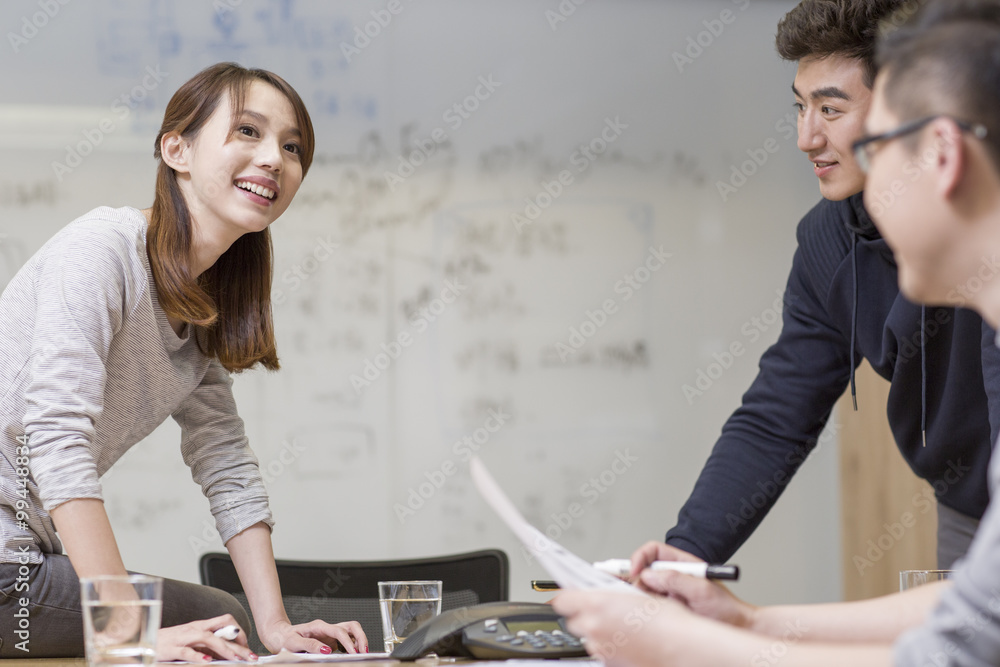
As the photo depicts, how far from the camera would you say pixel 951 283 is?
751 mm

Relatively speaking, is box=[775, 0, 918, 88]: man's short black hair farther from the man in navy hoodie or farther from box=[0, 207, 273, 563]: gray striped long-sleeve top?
box=[0, 207, 273, 563]: gray striped long-sleeve top

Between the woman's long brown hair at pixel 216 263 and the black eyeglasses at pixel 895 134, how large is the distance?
3.22 feet

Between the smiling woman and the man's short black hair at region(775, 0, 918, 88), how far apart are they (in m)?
0.86

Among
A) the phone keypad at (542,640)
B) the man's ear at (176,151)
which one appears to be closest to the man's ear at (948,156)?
the phone keypad at (542,640)

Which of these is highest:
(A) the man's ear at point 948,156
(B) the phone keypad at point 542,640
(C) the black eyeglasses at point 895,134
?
(C) the black eyeglasses at point 895,134

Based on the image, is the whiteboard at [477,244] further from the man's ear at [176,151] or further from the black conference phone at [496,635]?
the black conference phone at [496,635]

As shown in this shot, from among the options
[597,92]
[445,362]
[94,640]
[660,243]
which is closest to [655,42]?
[597,92]

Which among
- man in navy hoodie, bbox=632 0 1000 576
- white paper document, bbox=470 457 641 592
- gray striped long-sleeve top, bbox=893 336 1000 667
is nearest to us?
gray striped long-sleeve top, bbox=893 336 1000 667

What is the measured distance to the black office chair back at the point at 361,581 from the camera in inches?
75.7

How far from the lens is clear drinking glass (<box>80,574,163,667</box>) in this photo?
0.86 m

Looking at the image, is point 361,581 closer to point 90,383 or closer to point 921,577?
point 90,383

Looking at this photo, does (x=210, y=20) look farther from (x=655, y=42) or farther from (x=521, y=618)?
(x=521, y=618)

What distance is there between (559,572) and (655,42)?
275 cm

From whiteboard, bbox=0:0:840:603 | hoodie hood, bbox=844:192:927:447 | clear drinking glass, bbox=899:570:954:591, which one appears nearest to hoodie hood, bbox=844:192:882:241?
A: hoodie hood, bbox=844:192:927:447
